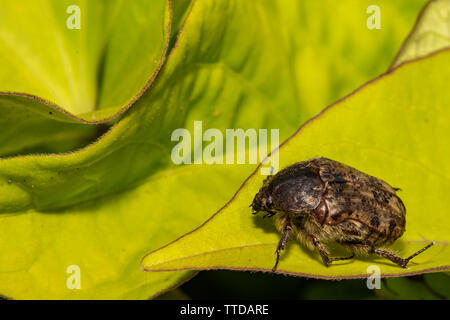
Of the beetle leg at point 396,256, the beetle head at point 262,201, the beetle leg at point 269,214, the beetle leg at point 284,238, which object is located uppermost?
the beetle head at point 262,201

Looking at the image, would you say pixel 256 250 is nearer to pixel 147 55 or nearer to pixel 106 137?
pixel 106 137

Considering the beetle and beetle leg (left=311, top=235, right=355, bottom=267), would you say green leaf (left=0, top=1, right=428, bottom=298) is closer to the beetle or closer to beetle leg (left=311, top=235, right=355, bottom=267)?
the beetle

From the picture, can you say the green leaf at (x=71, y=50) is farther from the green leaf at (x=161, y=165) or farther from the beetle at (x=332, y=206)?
the beetle at (x=332, y=206)

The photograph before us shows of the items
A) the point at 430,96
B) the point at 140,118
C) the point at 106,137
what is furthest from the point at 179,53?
the point at 430,96

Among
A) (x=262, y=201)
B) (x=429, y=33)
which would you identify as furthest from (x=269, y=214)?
(x=429, y=33)

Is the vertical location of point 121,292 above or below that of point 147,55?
below

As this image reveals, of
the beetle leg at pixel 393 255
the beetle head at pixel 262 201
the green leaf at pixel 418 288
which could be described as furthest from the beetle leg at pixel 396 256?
the beetle head at pixel 262 201

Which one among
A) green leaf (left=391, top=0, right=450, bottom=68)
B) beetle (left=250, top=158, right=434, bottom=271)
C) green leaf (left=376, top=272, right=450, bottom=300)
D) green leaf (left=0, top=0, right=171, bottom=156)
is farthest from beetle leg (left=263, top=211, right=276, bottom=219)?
green leaf (left=391, top=0, right=450, bottom=68)
